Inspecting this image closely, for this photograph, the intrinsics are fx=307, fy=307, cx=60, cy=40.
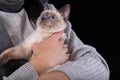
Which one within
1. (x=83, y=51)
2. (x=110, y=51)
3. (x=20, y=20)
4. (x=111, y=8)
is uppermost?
(x=20, y=20)

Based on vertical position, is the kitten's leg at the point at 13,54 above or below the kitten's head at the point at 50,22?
below

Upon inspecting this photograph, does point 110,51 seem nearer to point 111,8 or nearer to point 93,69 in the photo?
point 111,8

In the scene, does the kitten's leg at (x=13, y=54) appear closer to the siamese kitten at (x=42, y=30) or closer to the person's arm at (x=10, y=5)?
the siamese kitten at (x=42, y=30)

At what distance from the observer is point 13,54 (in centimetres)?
132

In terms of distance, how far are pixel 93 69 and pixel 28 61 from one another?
0.29 m

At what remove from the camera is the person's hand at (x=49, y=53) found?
1.29 metres

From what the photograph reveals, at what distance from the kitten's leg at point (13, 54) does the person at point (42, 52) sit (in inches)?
1.2

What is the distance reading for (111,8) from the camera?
7.23 feet

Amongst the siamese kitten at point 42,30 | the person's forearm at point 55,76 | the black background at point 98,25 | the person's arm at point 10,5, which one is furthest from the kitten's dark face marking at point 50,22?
the black background at point 98,25

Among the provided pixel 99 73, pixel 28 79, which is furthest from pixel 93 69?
pixel 28 79

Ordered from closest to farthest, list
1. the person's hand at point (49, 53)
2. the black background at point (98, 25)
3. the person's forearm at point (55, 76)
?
1. the person's forearm at point (55, 76)
2. the person's hand at point (49, 53)
3. the black background at point (98, 25)

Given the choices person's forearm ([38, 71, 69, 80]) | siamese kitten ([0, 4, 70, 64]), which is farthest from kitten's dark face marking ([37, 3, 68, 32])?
person's forearm ([38, 71, 69, 80])

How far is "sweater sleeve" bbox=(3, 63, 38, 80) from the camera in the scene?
121cm

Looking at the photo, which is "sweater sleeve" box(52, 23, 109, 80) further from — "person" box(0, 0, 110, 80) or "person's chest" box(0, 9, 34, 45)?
"person's chest" box(0, 9, 34, 45)
